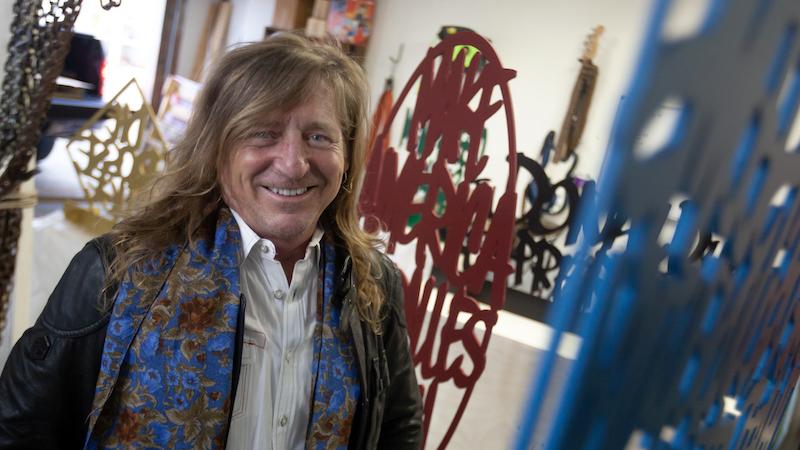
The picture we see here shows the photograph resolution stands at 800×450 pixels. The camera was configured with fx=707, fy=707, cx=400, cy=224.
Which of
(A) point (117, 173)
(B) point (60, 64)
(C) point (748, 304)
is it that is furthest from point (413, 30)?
(C) point (748, 304)

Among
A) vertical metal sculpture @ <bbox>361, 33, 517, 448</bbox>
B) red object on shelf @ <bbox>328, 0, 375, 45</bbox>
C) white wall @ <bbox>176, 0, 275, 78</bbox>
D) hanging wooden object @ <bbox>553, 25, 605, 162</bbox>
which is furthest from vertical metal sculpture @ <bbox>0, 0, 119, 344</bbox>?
white wall @ <bbox>176, 0, 275, 78</bbox>

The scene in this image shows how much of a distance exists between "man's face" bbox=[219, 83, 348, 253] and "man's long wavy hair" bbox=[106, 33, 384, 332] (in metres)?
0.02

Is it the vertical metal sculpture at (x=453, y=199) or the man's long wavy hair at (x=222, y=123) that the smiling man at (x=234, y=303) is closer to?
the man's long wavy hair at (x=222, y=123)

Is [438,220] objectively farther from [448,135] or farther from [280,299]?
[280,299]

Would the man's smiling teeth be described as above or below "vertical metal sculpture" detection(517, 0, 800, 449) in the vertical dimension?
below

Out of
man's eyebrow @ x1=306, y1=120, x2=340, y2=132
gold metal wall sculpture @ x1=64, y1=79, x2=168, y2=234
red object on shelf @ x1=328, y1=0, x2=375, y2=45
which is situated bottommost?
gold metal wall sculpture @ x1=64, y1=79, x2=168, y2=234

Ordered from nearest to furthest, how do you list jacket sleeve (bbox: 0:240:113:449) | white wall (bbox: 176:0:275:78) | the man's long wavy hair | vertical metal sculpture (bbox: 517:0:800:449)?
vertical metal sculpture (bbox: 517:0:800:449) < jacket sleeve (bbox: 0:240:113:449) < the man's long wavy hair < white wall (bbox: 176:0:275:78)

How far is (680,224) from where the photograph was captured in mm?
286

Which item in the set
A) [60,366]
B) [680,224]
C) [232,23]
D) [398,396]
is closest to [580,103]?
[232,23]

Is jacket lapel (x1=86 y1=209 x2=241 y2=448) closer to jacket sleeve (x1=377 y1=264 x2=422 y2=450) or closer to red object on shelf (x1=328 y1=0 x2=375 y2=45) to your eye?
jacket sleeve (x1=377 y1=264 x2=422 y2=450)

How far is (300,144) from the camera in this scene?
1.21 metres

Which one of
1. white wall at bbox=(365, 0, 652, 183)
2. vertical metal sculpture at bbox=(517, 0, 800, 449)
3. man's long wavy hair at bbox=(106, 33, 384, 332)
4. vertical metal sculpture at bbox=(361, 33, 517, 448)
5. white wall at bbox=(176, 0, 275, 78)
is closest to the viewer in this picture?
vertical metal sculpture at bbox=(517, 0, 800, 449)

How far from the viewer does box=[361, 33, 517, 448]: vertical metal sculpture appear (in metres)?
2.12

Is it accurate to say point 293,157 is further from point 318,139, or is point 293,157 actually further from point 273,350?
point 273,350
